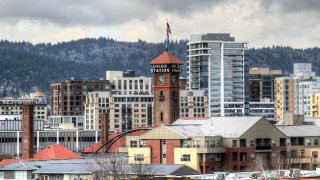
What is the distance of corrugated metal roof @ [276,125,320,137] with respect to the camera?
193250 millimetres

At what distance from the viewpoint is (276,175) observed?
139375 mm

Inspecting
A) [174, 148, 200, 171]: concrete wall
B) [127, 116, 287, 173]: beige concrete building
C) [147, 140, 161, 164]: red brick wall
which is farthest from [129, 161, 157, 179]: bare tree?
[147, 140, 161, 164]: red brick wall

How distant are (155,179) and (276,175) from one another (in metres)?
13.8

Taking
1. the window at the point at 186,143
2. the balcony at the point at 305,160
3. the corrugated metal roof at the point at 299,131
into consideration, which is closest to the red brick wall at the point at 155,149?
the window at the point at 186,143

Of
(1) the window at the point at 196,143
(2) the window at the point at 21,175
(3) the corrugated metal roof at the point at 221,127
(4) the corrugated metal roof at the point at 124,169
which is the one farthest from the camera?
(3) the corrugated metal roof at the point at 221,127

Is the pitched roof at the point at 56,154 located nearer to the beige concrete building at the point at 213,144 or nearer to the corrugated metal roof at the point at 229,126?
the beige concrete building at the point at 213,144

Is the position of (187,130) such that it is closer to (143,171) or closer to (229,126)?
(229,126)

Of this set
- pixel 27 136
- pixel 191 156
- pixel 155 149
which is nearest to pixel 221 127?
pixel 155 149

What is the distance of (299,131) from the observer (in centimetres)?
19588

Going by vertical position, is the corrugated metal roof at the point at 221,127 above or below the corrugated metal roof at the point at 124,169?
above

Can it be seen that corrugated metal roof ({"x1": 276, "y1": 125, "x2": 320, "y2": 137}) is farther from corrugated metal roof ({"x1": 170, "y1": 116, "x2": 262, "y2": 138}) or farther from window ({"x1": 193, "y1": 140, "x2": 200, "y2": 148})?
window ({"x1": 193, "y1": 140, "x2": 200, "y2": 148})

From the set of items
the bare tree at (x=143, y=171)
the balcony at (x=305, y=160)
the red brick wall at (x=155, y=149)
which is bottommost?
the balcony at (x=305, y=160)

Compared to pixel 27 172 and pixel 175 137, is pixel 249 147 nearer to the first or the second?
pixel 175 137

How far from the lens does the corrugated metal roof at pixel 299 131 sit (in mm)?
193250
